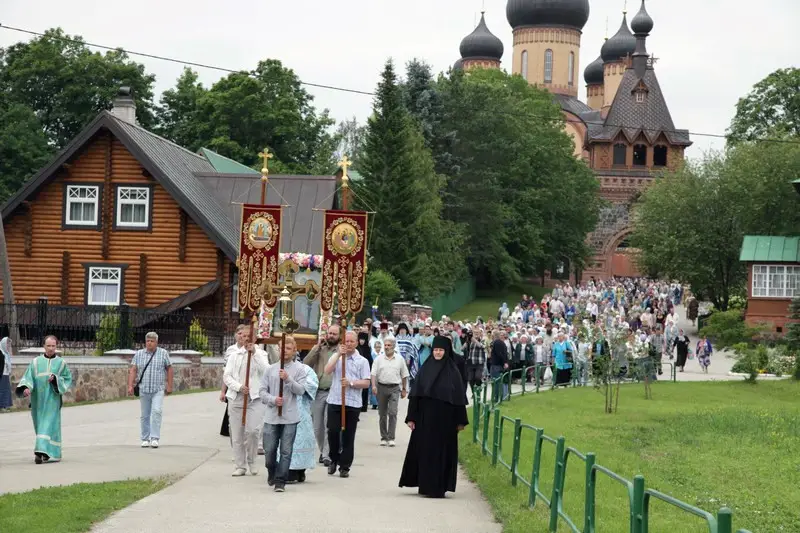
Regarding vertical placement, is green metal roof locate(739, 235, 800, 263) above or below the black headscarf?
above

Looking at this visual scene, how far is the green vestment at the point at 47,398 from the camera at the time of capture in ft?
57.7

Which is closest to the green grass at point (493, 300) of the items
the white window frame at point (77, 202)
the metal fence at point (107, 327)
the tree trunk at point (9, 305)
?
the white window frame at point (77, 202)

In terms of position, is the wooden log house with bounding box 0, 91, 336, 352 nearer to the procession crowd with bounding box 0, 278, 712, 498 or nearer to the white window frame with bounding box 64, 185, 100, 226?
the white window frame with bounding box 64, 185, 100, 226

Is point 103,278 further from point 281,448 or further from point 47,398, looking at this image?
point 281,448

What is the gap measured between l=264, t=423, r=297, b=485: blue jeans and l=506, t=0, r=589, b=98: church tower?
338 feet

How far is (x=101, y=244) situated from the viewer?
4169 centimetres

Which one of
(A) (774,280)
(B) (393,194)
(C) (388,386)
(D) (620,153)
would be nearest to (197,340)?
(C) (388,386)

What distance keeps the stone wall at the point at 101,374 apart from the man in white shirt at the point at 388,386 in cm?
749

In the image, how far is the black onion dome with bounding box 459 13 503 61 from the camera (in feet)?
384

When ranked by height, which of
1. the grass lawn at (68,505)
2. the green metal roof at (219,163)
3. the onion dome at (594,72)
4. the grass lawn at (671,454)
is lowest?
the grass lawn at (68,505)

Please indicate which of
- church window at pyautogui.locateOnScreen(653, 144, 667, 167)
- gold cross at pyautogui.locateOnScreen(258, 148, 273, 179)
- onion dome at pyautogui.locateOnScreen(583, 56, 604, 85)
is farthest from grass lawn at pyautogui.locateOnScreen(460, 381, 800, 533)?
onion dome at pyautogui.locateOnScreen(583, 56, 604, 85)

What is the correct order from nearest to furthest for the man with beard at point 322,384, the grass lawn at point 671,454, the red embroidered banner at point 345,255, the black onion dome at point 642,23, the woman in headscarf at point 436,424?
the grass lawn at point 671,454, the woman in headscarf at point 436,424, the man with beard at point 322,384, the red embroidered banner at point 345,255, the black onion dome at point 642,23

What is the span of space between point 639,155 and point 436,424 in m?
96.7

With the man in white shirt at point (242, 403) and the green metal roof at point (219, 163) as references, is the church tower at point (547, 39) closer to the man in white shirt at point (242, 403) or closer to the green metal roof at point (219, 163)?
the green metal roof at point (219, 163)
